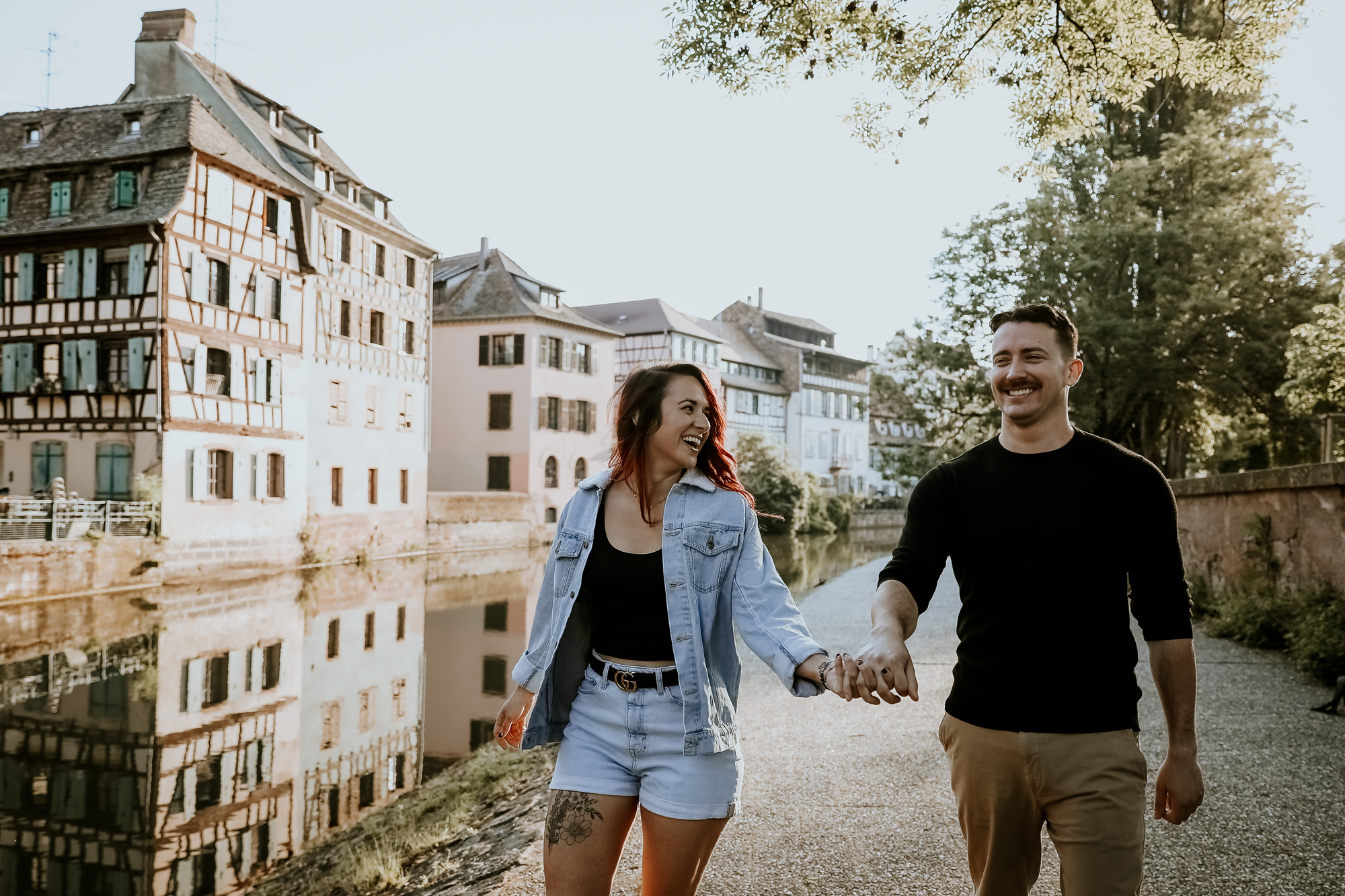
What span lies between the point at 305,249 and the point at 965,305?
16563 mm

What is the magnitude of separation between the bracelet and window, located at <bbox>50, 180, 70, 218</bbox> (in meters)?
26.2

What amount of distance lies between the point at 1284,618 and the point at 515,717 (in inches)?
371

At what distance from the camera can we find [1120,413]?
20094 mm

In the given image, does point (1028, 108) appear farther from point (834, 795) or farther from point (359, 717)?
point (359, 717)

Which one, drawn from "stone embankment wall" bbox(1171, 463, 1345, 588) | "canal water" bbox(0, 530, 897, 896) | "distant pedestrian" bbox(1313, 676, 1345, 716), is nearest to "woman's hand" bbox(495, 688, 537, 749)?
"canal water" bbox(0, 530, 897, 896)

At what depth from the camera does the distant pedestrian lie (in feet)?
23.1

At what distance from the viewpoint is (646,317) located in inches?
1989

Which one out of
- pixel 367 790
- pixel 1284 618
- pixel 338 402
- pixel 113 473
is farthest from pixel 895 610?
pixel 338 402

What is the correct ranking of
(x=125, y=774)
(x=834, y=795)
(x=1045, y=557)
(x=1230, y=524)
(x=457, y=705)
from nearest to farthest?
1. (x=1045, y=557)
2. (x=834, y=795)
3. (x=125, y=774)
4. (x=1230, y=524)
5. (x=457, y=705)

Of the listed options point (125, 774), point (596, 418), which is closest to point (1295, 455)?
point (125, 774)

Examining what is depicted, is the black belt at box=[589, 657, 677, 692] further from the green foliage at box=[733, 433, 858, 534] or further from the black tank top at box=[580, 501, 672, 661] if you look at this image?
the green foliage at box=[733, 433, 858, 534]

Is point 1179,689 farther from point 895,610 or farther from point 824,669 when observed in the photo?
point 824,669

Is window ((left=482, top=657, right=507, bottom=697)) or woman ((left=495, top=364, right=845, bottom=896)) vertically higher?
woman ((left=495, top=364, right=845, bottom=896))

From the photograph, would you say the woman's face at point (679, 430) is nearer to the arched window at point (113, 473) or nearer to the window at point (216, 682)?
the window at point (216, 682)
